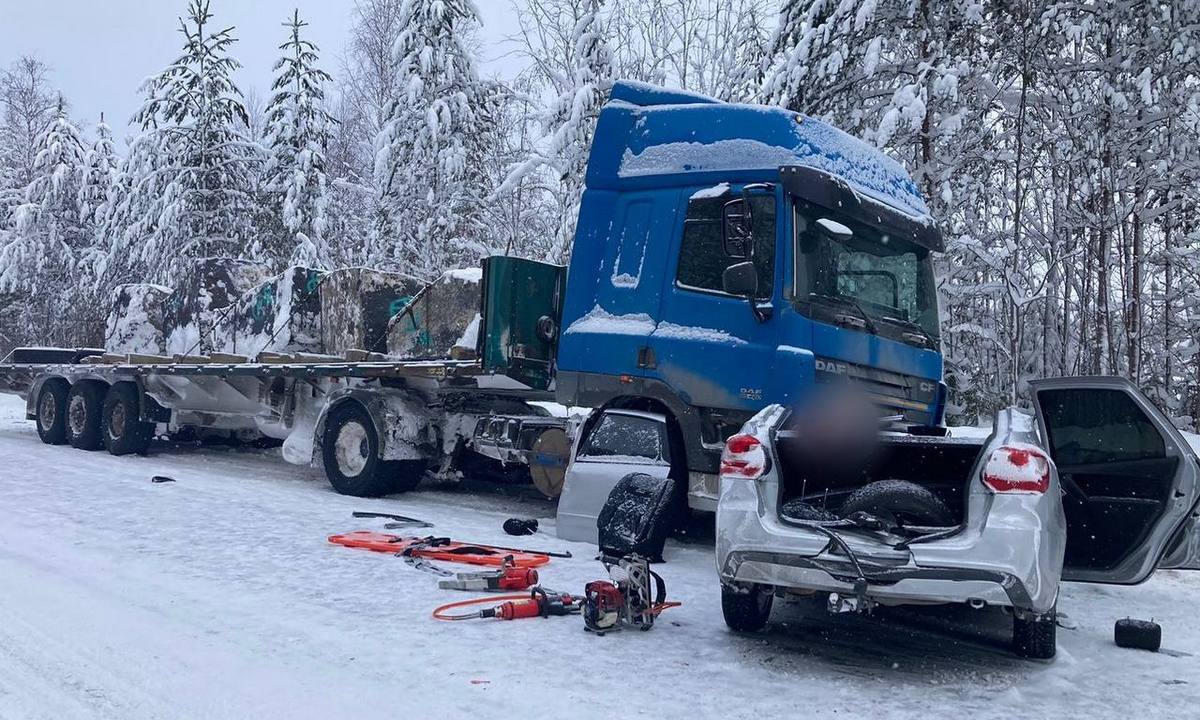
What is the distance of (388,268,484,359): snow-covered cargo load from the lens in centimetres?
936

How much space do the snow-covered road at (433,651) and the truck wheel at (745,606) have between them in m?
0.09

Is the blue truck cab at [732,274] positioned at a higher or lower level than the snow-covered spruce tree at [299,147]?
lower

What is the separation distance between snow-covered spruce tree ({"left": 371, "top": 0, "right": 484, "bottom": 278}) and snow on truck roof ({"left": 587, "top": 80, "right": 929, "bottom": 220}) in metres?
14.9

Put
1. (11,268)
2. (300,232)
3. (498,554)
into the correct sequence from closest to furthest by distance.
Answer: (498,554), (300,232), (11,268)

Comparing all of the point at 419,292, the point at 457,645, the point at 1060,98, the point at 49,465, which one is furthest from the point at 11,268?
the point at 457,645

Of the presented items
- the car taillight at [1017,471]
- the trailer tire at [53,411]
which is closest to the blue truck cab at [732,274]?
the car taillight at [1017,471]

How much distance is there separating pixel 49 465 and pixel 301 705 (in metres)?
9.32

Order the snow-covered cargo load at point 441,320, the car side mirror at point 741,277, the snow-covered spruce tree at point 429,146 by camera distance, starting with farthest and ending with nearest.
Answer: the snow-covered spruce tree at point 429,146, the snow-covered cargo load at point 441,320, the car side mirror at point 741,277

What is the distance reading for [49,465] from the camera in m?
11.5

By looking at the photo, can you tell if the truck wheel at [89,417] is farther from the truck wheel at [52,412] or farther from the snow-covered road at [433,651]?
the snow-covered road at [433,651]

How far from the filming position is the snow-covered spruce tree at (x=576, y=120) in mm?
16922

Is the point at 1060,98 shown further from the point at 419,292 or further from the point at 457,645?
the point at 457,645

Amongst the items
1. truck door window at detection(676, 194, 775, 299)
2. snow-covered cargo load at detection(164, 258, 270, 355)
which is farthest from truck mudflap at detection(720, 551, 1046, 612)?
snow-covered cargo load at detection(164, 258, 270, 355)

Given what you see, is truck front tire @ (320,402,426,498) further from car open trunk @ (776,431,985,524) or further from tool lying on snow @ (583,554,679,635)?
car open trunk @ (776,431,985,524)
